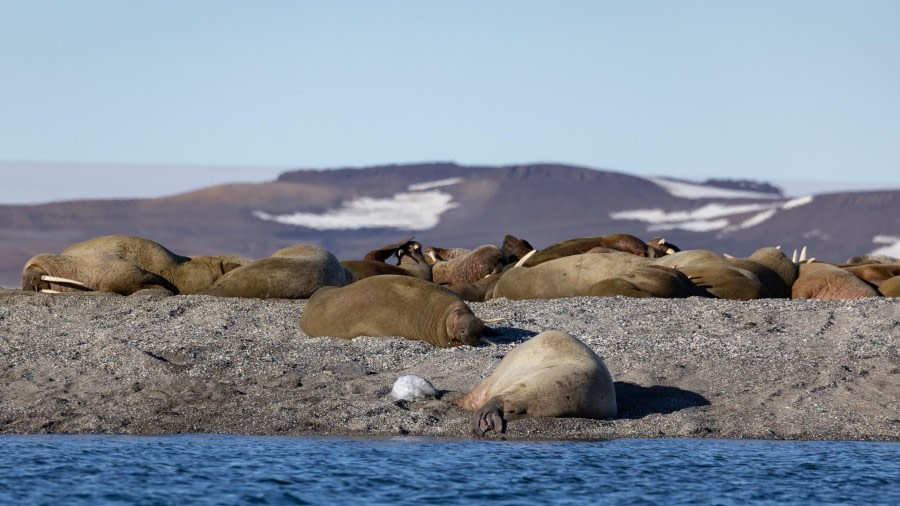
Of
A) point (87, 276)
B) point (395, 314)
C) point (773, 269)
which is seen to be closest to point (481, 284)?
point (773, 269)

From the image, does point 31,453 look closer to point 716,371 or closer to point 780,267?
point 716,371

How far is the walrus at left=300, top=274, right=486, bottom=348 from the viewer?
13234 mm

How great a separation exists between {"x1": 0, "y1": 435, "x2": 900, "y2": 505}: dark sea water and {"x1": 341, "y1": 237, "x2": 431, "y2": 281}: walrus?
380 inches

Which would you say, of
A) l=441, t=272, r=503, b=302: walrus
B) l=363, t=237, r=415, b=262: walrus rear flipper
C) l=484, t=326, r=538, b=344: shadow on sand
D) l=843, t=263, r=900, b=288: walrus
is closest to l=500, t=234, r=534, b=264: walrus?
l=363, t=237, r=415, b=262: walrus rear flipper

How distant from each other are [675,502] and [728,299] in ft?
30.0

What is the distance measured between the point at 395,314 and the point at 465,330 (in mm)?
1075

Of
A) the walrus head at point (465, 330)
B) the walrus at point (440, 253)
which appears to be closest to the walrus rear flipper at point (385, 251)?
the walrus at point (440, 253)

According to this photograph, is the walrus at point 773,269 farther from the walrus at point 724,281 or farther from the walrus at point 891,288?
the walrus at point 891,288

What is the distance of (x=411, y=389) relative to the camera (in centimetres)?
1100

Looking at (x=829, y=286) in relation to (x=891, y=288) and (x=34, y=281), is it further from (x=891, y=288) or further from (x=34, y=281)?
(x=34, y=281)

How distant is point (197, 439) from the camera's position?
1010cm

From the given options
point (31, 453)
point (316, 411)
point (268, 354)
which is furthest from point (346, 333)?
point (31, 453)

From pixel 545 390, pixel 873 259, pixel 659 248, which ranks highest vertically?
pixel 659 248

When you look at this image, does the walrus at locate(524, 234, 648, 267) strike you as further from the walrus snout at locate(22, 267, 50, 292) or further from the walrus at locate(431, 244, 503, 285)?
the walrus snout at locate(22, 267, 50, 292)
